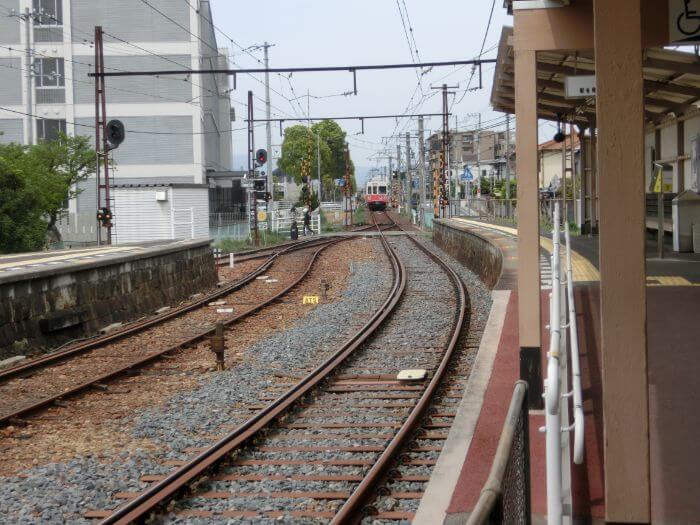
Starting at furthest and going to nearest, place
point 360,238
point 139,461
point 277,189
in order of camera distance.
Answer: point 277,189, point 360,238, point 139,461

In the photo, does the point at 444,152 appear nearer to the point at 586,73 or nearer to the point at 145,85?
the point at 145,85

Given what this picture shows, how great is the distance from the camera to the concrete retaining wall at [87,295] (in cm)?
1220

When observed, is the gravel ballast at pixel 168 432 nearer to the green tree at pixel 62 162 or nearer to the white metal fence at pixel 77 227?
the green tree at pixel 62 162

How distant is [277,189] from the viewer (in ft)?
292

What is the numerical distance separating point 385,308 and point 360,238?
26060 mm

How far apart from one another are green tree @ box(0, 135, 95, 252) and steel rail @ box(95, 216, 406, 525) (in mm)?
17767

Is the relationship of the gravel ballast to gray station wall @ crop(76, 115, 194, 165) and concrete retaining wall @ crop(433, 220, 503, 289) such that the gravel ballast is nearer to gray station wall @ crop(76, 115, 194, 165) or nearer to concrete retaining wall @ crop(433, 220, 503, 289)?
concrete retaining wall @ crop(433, 220, 503, 289)

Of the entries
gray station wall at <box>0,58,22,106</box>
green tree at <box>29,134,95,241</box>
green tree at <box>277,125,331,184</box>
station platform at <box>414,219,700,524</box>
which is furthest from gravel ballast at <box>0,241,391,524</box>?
green tree at <box>277,125,331,184</box>

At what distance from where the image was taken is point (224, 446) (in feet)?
22.3

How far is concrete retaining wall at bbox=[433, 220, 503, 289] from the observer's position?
19.0 metres

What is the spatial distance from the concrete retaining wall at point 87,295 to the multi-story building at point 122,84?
2660cm

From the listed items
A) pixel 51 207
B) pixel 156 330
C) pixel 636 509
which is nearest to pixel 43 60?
pixel 51 207

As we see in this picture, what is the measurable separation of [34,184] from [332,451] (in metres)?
24.0

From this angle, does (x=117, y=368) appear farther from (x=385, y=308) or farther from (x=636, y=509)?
(x=636, y=509)
